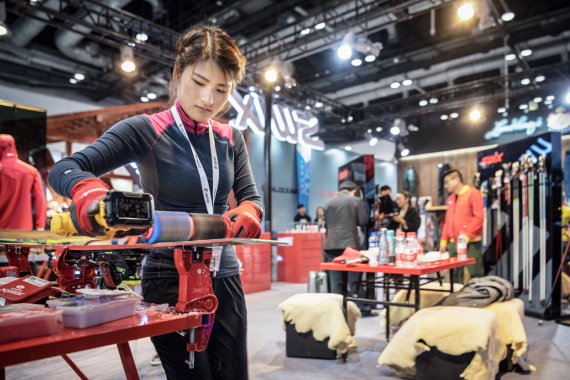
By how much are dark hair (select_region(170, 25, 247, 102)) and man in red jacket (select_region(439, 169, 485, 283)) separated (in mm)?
4476

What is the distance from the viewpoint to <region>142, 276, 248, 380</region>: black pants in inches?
41.5

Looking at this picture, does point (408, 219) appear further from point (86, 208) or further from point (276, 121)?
point (86, 208)

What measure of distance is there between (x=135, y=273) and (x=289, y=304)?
2.23m

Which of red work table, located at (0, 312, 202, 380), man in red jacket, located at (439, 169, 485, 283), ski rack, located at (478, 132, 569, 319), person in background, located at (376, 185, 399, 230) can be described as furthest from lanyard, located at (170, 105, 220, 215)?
person in background, located at (376, 185, 399, 230)

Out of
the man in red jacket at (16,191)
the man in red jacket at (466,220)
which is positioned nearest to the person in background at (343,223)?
the man in red jacket at (466,220)

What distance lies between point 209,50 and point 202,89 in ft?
0.32

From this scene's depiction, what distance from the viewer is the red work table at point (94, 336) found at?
25.3 inches

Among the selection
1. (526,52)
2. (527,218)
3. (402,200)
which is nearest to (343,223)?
(402,200)

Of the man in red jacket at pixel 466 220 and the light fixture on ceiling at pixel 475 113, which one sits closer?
the man in red jacket at pixel 466 220

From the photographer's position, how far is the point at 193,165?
115 cm

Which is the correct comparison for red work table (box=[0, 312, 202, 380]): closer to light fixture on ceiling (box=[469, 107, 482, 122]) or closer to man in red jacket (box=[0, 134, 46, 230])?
man in red jacket (box=[0, 134, 46, 230])

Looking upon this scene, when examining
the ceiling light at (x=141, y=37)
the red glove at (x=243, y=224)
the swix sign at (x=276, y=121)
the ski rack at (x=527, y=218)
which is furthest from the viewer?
the swix sign at (x=276, y=121)

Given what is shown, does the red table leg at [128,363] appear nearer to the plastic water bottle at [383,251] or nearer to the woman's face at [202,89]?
the woman's face at [202,89]

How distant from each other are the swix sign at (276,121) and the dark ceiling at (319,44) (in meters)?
0.65
